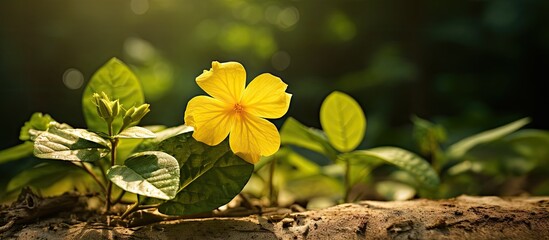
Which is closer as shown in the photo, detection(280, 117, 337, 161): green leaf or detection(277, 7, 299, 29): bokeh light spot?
detection(280, 117, 337, 161): green leaf

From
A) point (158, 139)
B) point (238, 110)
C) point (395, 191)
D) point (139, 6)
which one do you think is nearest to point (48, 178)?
point (158, 139)

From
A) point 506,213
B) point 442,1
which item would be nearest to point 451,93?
point 442,1

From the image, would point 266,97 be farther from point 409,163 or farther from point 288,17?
point 288,17

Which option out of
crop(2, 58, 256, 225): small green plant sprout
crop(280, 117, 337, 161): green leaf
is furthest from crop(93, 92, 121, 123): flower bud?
crop(280, 117, 337, 161): green leaf

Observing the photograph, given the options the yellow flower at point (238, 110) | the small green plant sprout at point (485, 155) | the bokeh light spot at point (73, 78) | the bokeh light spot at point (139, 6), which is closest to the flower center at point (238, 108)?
the yellow flower at point (238, 110)

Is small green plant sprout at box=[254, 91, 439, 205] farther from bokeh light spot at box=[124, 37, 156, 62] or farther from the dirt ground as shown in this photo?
bokeh light spot at box=[124, 37, 156, 62]

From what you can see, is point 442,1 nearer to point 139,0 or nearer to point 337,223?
point 139,0

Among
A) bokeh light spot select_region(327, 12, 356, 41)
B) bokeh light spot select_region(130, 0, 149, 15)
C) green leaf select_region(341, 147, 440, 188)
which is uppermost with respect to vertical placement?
bokeh light spot select_region(327, 12, 356, 41)
